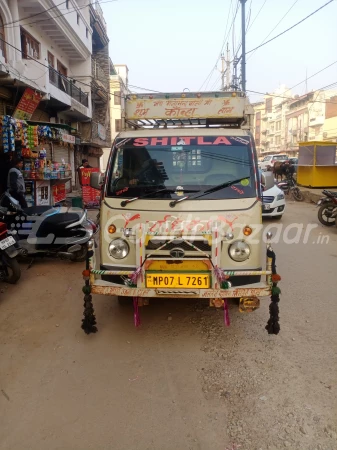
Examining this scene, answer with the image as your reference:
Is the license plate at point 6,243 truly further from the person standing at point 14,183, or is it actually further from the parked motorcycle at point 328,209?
the parked motorcycle at point 328,209

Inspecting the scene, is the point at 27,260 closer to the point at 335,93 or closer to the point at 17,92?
the point at 17,92

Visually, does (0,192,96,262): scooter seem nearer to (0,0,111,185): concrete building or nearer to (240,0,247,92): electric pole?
(0,0,111,185): concrete building

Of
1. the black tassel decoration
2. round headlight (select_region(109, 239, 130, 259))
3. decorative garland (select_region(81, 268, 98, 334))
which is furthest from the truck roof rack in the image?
decorative garland (select_region(81, 268, 98, 334))

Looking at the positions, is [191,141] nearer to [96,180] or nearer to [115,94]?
[96,180]

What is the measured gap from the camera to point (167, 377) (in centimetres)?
313

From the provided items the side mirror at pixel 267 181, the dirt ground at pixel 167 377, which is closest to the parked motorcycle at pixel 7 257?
the dirt ground at pixel 167 377

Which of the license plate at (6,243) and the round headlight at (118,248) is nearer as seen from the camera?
the round headlight at (118,248)

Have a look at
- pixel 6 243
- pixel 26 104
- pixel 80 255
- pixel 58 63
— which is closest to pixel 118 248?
pixel 6 243

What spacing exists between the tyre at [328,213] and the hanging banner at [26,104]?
991 cm

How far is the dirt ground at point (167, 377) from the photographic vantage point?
96.4 inches

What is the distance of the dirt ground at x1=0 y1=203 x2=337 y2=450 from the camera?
2449 mm

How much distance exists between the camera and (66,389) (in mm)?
2961

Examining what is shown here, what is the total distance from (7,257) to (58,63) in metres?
16.9

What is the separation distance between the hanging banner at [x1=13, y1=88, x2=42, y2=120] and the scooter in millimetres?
6361
